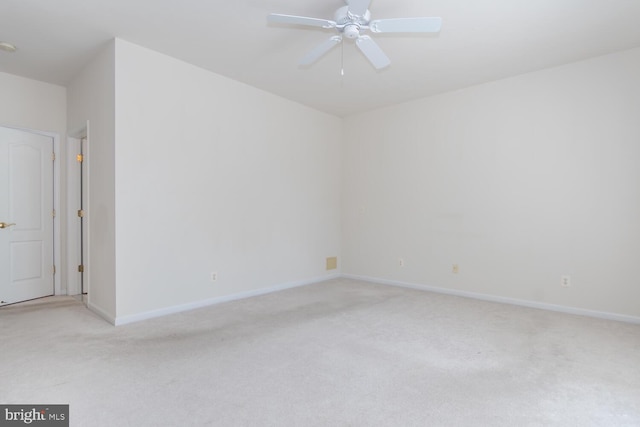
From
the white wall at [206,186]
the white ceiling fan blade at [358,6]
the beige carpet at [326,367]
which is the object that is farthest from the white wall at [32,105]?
the white ceiling fan blade at [358,6]

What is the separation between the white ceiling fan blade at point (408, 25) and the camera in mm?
2326

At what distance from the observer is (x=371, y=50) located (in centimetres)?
278

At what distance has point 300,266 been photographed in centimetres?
527

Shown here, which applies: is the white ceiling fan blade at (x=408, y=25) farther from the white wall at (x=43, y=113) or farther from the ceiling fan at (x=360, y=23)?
the white wall at (x=43, y=113)

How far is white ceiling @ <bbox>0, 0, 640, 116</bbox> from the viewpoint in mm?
2768

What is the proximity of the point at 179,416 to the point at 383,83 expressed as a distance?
158 inches

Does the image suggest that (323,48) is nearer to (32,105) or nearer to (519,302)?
(519,302)

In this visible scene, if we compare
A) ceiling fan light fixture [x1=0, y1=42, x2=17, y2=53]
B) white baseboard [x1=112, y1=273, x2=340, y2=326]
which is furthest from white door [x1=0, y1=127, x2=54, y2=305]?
white baseboard [x1=112, y1=273, x2=340, y2=326]

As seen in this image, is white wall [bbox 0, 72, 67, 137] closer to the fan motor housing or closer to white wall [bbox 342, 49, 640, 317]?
the fan motor housing

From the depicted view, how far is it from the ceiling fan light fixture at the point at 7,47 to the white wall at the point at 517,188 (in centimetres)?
436

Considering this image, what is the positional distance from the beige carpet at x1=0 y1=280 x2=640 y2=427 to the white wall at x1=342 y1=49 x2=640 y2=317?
58 cm

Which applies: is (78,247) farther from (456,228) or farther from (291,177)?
(456,228)

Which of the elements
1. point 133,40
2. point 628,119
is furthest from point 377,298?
point 133,40

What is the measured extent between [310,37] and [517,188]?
2.94m
